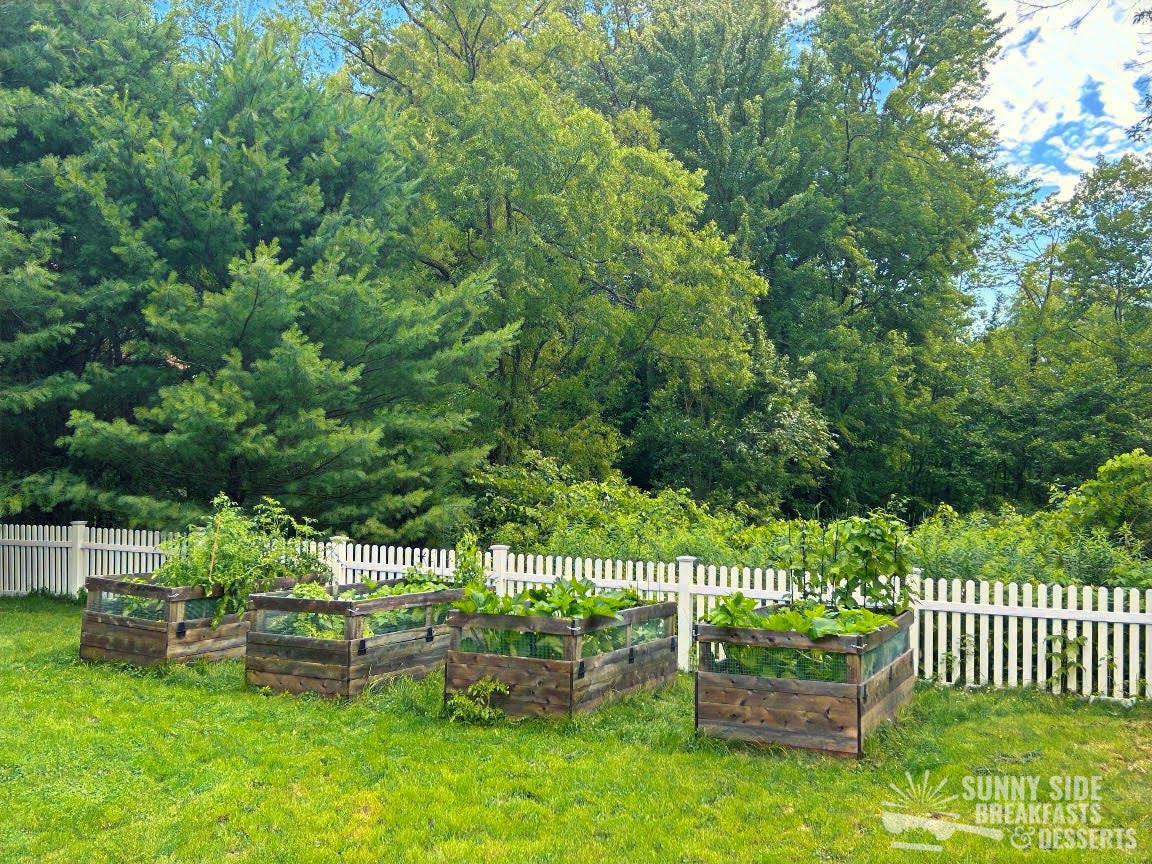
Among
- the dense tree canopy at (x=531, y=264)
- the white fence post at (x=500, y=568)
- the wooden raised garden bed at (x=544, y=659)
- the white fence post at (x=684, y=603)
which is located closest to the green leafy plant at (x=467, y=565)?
the white fence post at (x=500, y=568)

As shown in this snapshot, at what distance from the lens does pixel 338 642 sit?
6.99 meters

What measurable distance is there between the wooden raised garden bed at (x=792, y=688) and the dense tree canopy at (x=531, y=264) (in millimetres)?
7158

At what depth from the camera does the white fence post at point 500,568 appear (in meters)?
9.66

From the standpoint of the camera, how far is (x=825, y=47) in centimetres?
2383

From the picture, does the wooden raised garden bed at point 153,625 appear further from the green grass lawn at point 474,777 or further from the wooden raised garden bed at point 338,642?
the wooden raised garden bed at point 338,642

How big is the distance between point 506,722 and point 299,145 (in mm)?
10737

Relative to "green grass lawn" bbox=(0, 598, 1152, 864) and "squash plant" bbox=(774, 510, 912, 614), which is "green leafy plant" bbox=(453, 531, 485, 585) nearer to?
"green grass lawn" bbox=(0, 598, 1152, 864)

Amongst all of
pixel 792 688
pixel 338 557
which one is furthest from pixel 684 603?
pixel 338 557

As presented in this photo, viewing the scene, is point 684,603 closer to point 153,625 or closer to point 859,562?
point 859,562

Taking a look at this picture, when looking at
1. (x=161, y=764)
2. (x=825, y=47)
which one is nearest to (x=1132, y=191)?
(x=825, y=47)

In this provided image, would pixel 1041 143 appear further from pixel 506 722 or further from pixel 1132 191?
pixel 506 722

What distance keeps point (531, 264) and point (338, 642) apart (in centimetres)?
1227

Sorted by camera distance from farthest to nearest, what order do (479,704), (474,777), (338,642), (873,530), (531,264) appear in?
(531,264)
(338,642)
(873,530)
(479,704)
(474,777)

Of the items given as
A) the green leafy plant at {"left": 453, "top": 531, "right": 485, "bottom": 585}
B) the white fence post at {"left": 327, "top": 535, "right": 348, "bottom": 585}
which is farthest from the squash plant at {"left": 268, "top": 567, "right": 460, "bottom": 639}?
the white fence post at {"left": 327, "top": 535, "right": 348, "bottom": 585}
